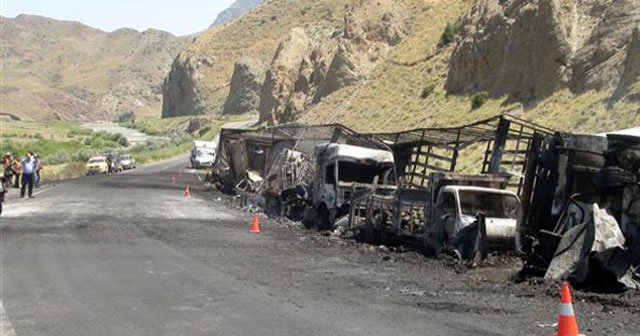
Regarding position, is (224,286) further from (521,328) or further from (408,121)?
(408,121)

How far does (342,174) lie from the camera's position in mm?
22859

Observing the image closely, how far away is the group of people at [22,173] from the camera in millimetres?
31031

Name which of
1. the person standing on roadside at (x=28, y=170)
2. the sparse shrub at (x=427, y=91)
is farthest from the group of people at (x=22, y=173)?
the sparse shrub at (x=427, y=91)

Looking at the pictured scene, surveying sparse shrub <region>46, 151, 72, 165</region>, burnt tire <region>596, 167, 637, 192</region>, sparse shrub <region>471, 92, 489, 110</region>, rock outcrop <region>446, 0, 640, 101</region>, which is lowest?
sparse shrub <region>46, 151, 72, 165</region>

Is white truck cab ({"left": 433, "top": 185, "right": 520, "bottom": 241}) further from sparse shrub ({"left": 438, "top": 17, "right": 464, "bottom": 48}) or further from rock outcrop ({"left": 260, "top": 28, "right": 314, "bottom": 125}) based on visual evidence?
rock outcrop ({"left": 260, "top": 28, "right": 314, "bottom": 125})

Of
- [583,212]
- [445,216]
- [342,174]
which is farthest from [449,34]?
[583,212]

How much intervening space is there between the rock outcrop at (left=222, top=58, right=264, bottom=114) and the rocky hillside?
1525 inches

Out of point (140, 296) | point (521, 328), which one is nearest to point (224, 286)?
point (140, 296)

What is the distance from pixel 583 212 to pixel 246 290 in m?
5.33

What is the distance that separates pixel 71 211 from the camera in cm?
2623

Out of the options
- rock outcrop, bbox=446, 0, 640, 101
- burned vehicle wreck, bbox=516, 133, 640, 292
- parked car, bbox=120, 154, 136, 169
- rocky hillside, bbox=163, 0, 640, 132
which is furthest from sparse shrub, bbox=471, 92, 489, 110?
parked car, bbox=120, 154, 136, 169

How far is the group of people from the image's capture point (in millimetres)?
31031

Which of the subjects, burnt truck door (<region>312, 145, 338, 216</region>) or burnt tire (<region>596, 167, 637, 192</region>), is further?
burnt truck door (<region>312, 145, 338, 216</region>)

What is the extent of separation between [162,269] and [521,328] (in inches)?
268
